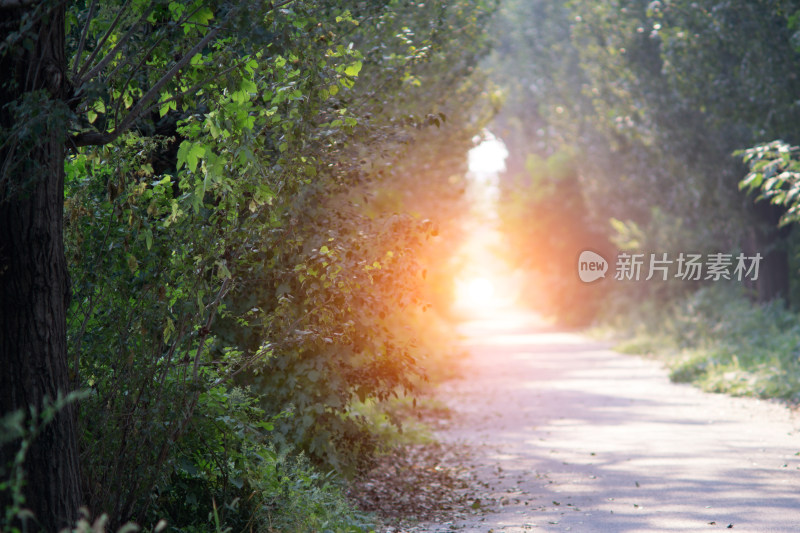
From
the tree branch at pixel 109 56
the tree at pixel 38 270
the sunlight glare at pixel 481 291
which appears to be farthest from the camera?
the sunlight glare at pixel 481 291

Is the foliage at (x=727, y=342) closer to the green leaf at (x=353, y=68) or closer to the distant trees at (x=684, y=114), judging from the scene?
the distant trees at (x=684, y=114)

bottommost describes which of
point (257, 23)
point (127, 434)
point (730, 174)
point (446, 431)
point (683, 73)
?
point (446, 431)

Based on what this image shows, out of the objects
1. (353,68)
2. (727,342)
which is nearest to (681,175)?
(727,342)

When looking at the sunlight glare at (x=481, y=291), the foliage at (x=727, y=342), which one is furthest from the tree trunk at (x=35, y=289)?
the sunlight glare at (x=481, y=291)

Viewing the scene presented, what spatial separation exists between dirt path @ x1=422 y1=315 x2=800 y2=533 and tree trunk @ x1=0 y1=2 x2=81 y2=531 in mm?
3690

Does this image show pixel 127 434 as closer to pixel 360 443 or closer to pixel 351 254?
pixel 351 254

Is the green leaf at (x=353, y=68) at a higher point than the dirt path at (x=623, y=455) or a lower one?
higher

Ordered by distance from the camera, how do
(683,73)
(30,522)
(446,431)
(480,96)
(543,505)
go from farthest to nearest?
(480,96), (683,73), (446,431), (543,505), (30,522)

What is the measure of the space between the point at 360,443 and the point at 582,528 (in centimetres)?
287

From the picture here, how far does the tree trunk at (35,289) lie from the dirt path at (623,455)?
12.1ft

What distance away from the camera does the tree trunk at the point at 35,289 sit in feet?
15.4

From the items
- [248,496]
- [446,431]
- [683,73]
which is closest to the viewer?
[248,496]

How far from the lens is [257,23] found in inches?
195

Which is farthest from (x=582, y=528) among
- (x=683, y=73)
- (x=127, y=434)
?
(x=683, y=73)
